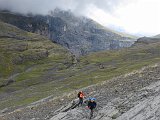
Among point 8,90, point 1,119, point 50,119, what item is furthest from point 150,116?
point 8,90

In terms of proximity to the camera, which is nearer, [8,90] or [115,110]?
[115,110]

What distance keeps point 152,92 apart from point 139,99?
5.82 feet

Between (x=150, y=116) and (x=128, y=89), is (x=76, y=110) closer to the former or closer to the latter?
(x=128, y=89)

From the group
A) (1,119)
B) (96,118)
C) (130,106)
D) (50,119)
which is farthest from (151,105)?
(1,119)

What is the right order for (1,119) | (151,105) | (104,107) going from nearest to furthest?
(151,105) → (104,107) → (1,119)

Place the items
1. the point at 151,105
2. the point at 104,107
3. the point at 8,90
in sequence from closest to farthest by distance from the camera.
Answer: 1. the point at 151,105
2. the point at 104,107
3. the point at 8,90

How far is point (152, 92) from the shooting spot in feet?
140

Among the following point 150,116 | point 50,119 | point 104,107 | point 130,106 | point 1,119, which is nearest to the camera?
point 150,116

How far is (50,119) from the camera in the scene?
50.6 meters

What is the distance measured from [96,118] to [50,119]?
9464mm

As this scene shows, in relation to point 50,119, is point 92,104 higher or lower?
higher

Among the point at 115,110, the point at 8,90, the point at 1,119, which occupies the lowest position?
the point at 8,90

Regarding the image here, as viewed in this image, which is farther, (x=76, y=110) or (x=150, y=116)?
(x=76, y=110)

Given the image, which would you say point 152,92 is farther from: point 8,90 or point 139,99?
point 8,90
